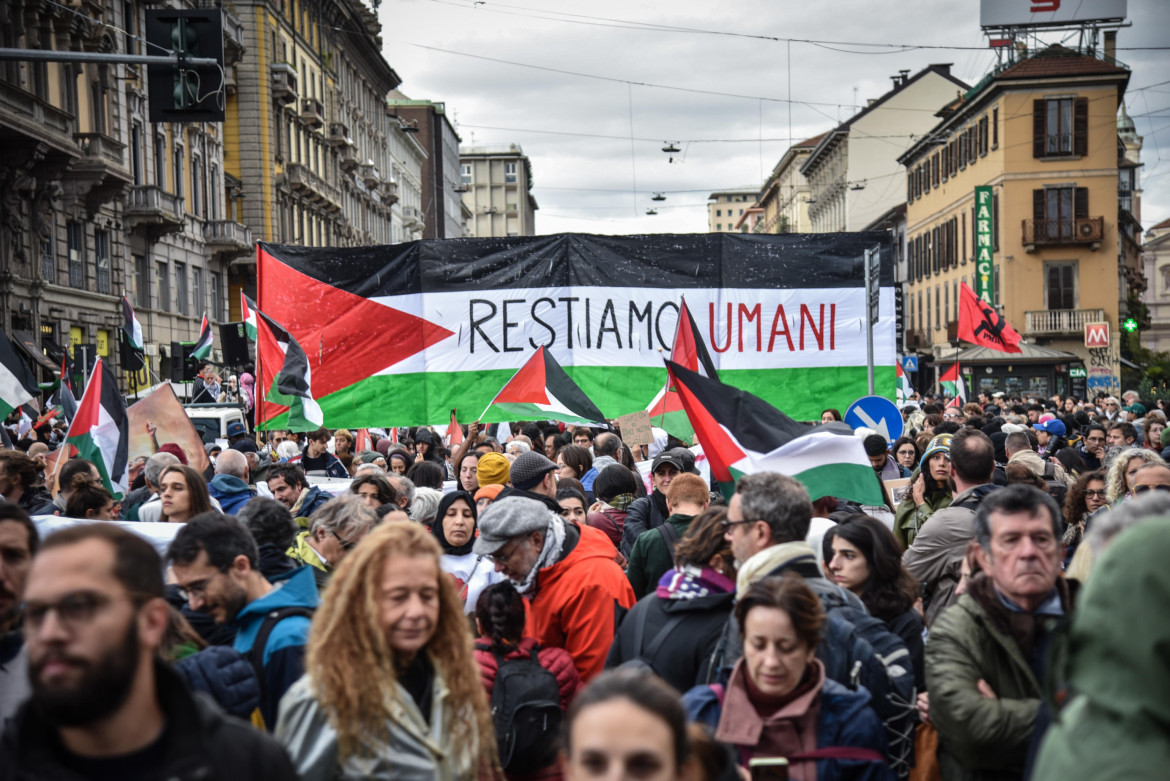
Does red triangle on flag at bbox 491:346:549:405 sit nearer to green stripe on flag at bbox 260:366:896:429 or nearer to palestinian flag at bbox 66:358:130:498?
green stripe on flag at bbox 260:366:896:429

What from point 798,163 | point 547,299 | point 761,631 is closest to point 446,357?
point 547,299

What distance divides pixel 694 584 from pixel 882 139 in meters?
71.4

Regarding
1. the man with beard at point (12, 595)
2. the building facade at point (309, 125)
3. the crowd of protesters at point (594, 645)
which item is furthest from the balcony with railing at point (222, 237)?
the man with beard at point (12, 595)

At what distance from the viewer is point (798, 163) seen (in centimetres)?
10025

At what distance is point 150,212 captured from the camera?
35125 millimetres

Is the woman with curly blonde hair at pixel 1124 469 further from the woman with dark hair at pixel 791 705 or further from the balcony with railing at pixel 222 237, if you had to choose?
the balcony with railing at pixel 222 237

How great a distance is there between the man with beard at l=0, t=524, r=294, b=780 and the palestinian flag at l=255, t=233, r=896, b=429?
721cm

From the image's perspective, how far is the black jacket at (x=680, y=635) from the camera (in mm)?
4016

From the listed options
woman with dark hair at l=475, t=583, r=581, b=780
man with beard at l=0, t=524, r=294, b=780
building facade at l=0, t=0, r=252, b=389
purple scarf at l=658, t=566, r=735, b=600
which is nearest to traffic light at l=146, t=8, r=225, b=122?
woman with dark hair at l=475, t=583, r=581, b=780

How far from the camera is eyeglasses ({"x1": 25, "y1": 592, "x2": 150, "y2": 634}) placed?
2260mm

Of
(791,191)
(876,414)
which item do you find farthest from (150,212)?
(791,191)

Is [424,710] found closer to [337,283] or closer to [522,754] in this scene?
[522,754]

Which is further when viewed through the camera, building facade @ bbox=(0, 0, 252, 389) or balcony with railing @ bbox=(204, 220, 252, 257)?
balcony with railing @ bbox=(204, 220, 252, 257)

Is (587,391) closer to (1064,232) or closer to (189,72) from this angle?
(189,72)
